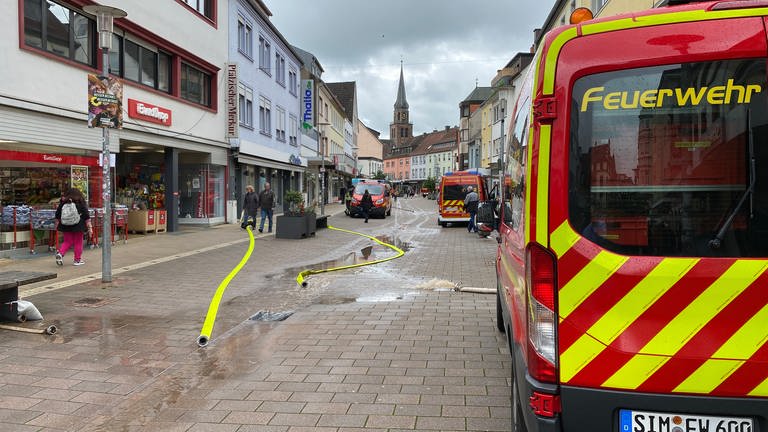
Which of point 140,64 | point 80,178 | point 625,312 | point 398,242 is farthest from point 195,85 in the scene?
point 625,312

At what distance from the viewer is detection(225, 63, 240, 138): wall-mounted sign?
22734 mm

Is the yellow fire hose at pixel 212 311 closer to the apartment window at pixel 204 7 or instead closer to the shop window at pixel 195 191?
the shop window at pixel 195 191

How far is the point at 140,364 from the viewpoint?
5.17 m

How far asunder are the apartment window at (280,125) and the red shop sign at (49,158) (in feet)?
57.6

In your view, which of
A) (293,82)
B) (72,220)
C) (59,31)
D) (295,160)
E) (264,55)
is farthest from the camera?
(295,160)

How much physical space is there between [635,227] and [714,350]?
0.58 metres

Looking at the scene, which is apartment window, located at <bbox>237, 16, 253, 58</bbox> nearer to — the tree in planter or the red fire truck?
the tree in planter

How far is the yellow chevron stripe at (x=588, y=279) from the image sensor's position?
2.43m

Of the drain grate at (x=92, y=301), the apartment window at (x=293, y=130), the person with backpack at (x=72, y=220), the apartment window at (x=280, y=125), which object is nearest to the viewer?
the drain grate at (x=92, y=301)

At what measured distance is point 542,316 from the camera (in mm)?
2531

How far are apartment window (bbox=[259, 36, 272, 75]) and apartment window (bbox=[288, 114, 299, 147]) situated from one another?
568cm

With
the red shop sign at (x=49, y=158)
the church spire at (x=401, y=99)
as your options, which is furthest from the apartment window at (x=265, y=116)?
the church spire at (x=401, y=99)

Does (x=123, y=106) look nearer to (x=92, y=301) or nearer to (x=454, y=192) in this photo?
(x=92, y=301)

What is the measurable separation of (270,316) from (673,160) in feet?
18.3
